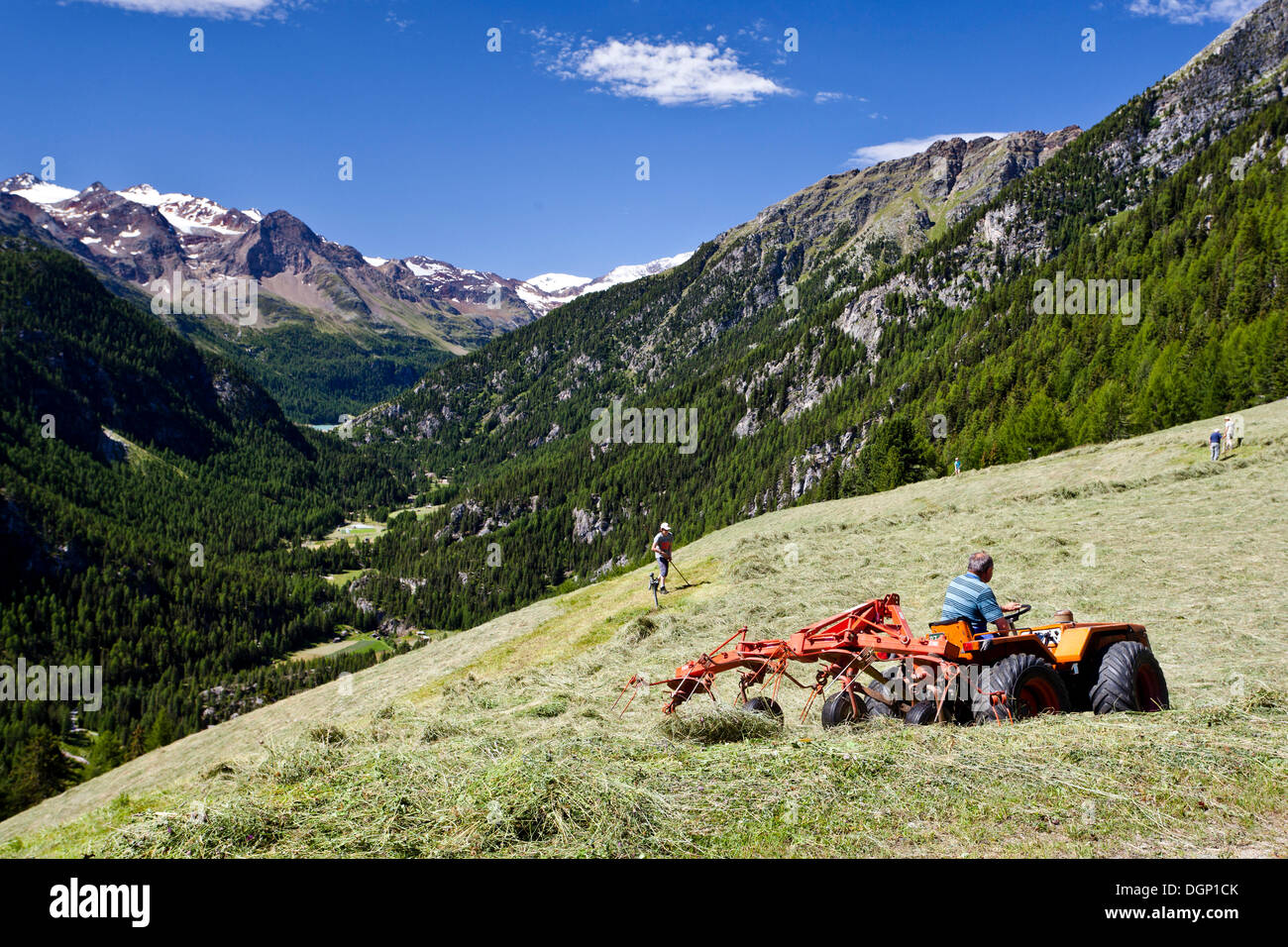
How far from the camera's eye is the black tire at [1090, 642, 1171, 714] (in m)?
9.46

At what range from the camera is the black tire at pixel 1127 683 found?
946 cm

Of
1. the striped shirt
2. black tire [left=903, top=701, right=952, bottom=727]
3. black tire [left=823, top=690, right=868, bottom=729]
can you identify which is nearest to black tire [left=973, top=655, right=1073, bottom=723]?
black tire [left=903, top=701, right=952, bottom=727]

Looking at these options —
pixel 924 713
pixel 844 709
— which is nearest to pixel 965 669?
pixel 924 713

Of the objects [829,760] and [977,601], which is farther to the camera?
[977,601]

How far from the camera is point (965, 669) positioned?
9922 mm

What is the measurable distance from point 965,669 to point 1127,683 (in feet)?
6.96

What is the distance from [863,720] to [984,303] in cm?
18206

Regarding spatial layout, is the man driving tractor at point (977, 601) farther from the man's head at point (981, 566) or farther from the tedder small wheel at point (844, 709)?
the tedder small wheel at point (844, 709)

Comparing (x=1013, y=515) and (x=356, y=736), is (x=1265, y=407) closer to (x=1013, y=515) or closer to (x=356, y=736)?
(x=1013, y=515)

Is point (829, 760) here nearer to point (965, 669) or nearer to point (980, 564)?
point (965, 669)

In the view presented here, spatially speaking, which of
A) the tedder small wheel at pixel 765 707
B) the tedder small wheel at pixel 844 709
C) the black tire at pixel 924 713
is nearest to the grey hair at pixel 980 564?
the black tire at pixel 924 713

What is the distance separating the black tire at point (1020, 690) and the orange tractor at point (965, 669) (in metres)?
0.01

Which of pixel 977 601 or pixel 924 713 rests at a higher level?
pixel 977 601

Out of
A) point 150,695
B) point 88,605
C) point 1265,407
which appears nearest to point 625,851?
point 1265,407
